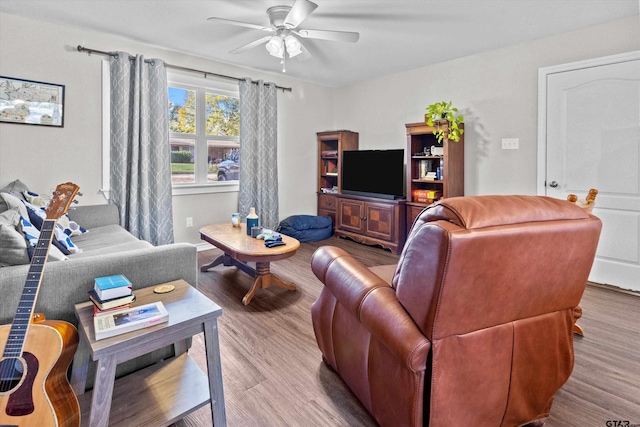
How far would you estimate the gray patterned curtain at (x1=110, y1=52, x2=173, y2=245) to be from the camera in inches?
139

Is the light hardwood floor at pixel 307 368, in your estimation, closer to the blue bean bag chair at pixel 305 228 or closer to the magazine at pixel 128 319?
the magazine at pixel 128 319

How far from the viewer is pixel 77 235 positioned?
2914 millimetres

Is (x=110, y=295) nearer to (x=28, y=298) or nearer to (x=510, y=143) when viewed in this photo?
(x=28, y=298)

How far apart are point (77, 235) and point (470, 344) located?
3.12 metres

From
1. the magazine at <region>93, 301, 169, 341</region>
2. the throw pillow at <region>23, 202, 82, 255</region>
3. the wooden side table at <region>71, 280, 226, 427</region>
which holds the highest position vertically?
the throw pillow at <region>23, 202, 82, 255</region>

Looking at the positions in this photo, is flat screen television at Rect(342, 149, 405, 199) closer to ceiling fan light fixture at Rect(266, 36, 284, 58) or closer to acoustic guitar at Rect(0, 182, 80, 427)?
ceiling fan light fixture at Rect(266, 36, 284, 58)

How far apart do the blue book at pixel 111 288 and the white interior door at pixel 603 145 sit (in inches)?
148

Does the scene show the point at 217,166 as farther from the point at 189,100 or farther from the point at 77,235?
the point at 77,235

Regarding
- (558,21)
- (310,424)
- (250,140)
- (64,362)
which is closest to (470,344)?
(310,424)

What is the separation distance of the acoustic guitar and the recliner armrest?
1054mm

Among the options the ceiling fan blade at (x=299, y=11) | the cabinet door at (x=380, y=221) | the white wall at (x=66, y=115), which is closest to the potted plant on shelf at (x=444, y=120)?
the cabinet door at (x=380, y=221)

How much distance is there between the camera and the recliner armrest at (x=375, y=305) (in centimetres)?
110

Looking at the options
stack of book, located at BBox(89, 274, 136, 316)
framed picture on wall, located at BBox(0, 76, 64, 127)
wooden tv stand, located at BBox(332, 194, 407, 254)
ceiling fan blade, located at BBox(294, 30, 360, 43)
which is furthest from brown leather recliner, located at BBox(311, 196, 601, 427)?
framed picture on wall, located at BBox(0, 76, 64, 127)

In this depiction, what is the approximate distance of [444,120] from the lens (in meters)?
3.82
